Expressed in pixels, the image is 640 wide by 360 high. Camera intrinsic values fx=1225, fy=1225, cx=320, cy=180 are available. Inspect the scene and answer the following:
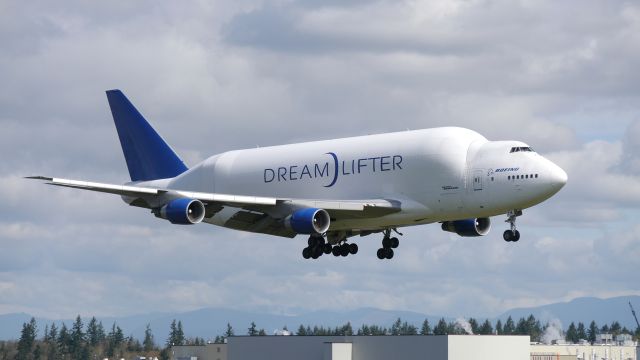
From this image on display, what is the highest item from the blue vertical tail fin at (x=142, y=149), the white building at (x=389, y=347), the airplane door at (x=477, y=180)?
the blue vertical tail fin at (x=142, y=149)

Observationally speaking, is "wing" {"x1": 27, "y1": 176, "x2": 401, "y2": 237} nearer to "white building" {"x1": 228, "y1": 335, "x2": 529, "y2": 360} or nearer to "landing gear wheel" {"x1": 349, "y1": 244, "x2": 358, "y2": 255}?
"landing gear wheel" {"x1": 349, "y1": 244, "x2": 358, "y2": 255}

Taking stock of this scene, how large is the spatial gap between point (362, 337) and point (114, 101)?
5223 centimetres

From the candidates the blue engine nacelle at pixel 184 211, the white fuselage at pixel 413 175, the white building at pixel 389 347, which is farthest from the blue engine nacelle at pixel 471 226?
the white building at pixel 389 347

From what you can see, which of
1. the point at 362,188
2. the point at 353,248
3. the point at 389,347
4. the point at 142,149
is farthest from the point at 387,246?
the point at 389,347

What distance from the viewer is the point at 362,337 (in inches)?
5344

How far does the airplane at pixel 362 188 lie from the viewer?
70688 mm

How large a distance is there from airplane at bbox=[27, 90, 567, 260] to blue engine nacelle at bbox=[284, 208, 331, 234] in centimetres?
6

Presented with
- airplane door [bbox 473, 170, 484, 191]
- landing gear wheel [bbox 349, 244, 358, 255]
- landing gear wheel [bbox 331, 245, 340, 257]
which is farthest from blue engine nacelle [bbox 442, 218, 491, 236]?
airplane door [bbox 473, 170, 484, 191]

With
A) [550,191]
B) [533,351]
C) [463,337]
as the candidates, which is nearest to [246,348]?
[463,337]

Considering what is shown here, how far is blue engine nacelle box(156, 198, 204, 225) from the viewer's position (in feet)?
240

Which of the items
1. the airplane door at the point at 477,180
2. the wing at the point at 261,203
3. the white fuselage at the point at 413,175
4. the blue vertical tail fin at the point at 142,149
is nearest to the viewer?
the white fuselage at the point at 413,175

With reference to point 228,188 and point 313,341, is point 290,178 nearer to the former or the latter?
point 228,188

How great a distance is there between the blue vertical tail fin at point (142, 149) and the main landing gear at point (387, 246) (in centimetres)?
1713

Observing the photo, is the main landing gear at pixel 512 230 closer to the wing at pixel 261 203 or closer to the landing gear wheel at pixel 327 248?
the wing at pixel 261 203
